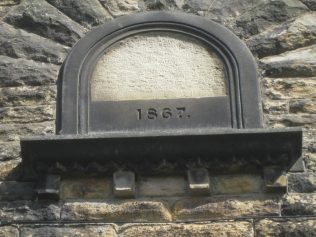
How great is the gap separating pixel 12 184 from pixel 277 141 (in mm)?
1194

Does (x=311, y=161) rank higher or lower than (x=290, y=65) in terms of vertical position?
lower

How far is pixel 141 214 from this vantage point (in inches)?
175

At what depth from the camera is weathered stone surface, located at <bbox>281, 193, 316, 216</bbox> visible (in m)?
4.46

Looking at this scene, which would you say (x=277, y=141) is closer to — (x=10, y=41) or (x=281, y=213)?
(x=281, y=213)

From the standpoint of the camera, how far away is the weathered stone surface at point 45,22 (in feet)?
17.3

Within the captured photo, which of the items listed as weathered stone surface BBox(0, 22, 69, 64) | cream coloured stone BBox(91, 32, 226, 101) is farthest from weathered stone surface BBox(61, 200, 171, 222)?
weathered stone surface BBox(0, 22, 69, 64)

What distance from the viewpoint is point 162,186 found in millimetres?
4586

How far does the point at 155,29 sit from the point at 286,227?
137 centimetres

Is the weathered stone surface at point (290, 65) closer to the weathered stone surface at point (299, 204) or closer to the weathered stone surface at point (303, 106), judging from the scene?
the weathered stone surface at point (303, 106)

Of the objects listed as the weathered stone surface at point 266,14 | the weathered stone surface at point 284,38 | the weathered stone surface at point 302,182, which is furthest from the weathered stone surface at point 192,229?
the weathered stone surface at point 266,14

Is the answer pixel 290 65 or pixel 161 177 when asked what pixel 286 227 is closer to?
pixel 161 177

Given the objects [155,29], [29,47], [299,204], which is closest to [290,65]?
[155,29]

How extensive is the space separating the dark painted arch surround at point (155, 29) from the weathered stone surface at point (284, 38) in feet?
0.27

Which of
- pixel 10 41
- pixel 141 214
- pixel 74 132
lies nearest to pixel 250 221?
pixel 141 214
